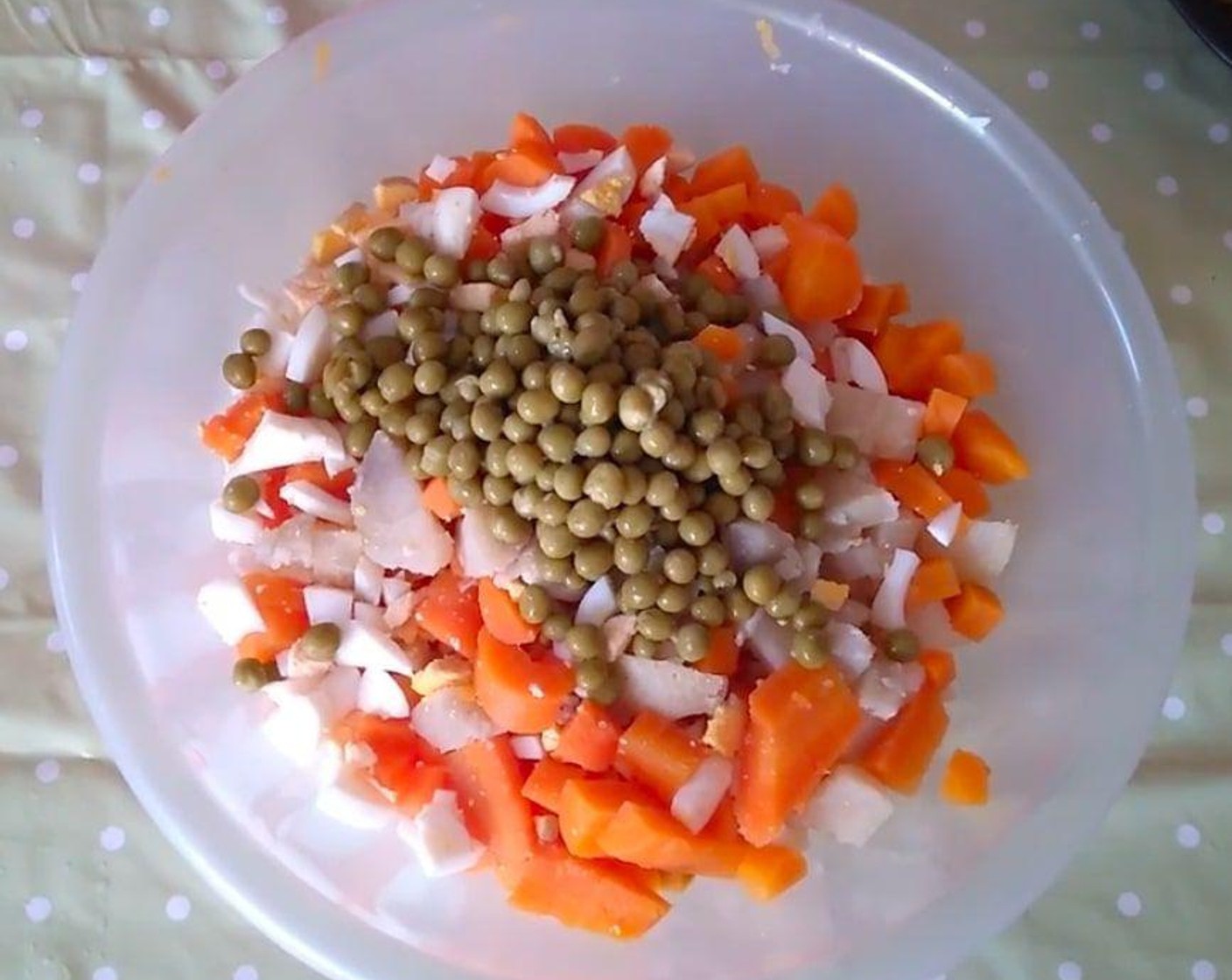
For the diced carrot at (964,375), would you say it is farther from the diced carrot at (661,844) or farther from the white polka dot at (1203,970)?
the white polka dot at (1203,970)

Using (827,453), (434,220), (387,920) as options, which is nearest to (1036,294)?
(827,453)

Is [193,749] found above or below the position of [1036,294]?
below

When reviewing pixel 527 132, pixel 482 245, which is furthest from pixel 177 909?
pixel 527 132

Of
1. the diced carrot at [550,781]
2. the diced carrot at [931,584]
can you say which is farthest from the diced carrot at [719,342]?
the diced carrot at [550,781]

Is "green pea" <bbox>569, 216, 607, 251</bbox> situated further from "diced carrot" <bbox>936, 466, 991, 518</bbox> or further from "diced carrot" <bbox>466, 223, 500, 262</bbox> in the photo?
"diced carrot" <bbox>936, 466, 991, 518</bbox>

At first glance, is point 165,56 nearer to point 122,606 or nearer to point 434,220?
point 434,220

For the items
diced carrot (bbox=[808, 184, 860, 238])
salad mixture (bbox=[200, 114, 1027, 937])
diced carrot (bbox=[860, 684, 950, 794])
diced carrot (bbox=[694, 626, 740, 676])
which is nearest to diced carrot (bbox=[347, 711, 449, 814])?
salad mixture (bbox=[200, 114, 1027, 937])
